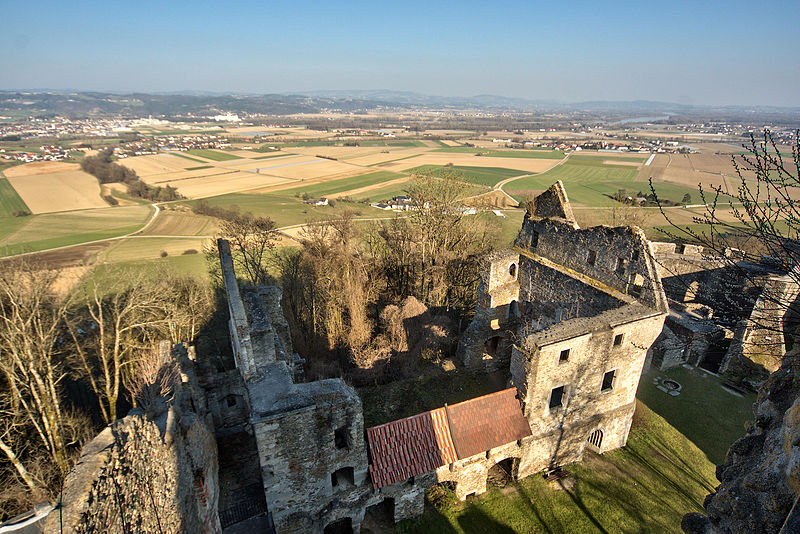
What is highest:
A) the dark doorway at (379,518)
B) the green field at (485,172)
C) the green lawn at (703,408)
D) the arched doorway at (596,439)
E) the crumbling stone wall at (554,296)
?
the crumbling stone wall at (554,296)

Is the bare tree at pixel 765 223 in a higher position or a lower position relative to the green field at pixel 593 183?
higher

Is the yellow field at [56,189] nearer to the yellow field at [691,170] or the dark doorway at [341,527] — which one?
the dark doorway at [341,527]

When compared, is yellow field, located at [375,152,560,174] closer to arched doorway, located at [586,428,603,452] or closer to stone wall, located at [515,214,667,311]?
stone wall, located at [515,214,667,311]

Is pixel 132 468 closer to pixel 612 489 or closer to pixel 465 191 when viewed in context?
pixel 612 489

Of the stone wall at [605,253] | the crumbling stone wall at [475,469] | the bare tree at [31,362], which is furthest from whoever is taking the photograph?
the stone wall at [605,253]

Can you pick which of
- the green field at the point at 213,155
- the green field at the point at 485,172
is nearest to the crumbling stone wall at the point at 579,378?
the green field at the point at 485,172

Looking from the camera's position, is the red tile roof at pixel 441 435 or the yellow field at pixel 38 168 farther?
the yellow field at pixel 38 168


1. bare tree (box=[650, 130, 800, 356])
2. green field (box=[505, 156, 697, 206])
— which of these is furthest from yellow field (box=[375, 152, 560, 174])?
bare tree (box=[650, 130, 800, 356])
